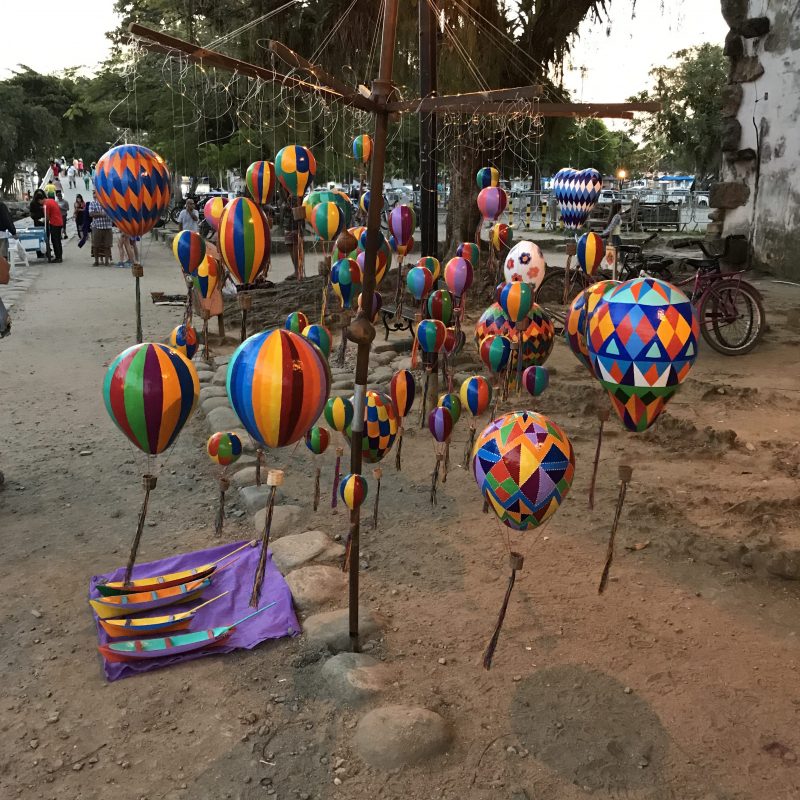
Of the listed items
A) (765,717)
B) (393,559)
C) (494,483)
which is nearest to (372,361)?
(393,559)

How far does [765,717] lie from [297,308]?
805cm

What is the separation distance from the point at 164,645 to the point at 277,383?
126 centimetres

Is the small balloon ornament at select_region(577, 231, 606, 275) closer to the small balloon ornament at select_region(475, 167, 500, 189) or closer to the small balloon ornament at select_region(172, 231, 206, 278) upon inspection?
the small balloon ornament at select_region(475, 167, 500, 189)

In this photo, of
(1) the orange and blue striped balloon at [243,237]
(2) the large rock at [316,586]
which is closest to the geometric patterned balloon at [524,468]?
(2) the large rock at [316,586]

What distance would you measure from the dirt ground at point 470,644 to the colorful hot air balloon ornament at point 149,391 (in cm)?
98

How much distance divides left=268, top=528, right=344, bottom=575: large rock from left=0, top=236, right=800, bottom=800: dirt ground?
234 mm

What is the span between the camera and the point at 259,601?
10.9 ft

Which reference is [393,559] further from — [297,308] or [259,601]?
[297,308]

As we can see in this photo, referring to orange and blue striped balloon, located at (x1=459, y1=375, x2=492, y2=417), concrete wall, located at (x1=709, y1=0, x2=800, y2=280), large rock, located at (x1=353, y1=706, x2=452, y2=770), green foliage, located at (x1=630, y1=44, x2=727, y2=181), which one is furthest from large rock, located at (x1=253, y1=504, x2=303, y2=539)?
green foliage, located at (x1=630, y1=44, x2=727, y2=181)

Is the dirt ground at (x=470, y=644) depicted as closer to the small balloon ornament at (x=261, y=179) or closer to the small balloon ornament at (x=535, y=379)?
the small balloon ornament at (x=535, y=379)

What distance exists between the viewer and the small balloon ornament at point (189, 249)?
19.6 ft

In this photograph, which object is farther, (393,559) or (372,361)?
(372,361)

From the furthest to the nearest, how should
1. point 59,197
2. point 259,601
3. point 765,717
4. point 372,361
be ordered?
1. point 59,197
2. point 372,361
3. point 259,601
4. point 765,717

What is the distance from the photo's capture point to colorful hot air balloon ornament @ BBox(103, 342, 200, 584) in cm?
295
